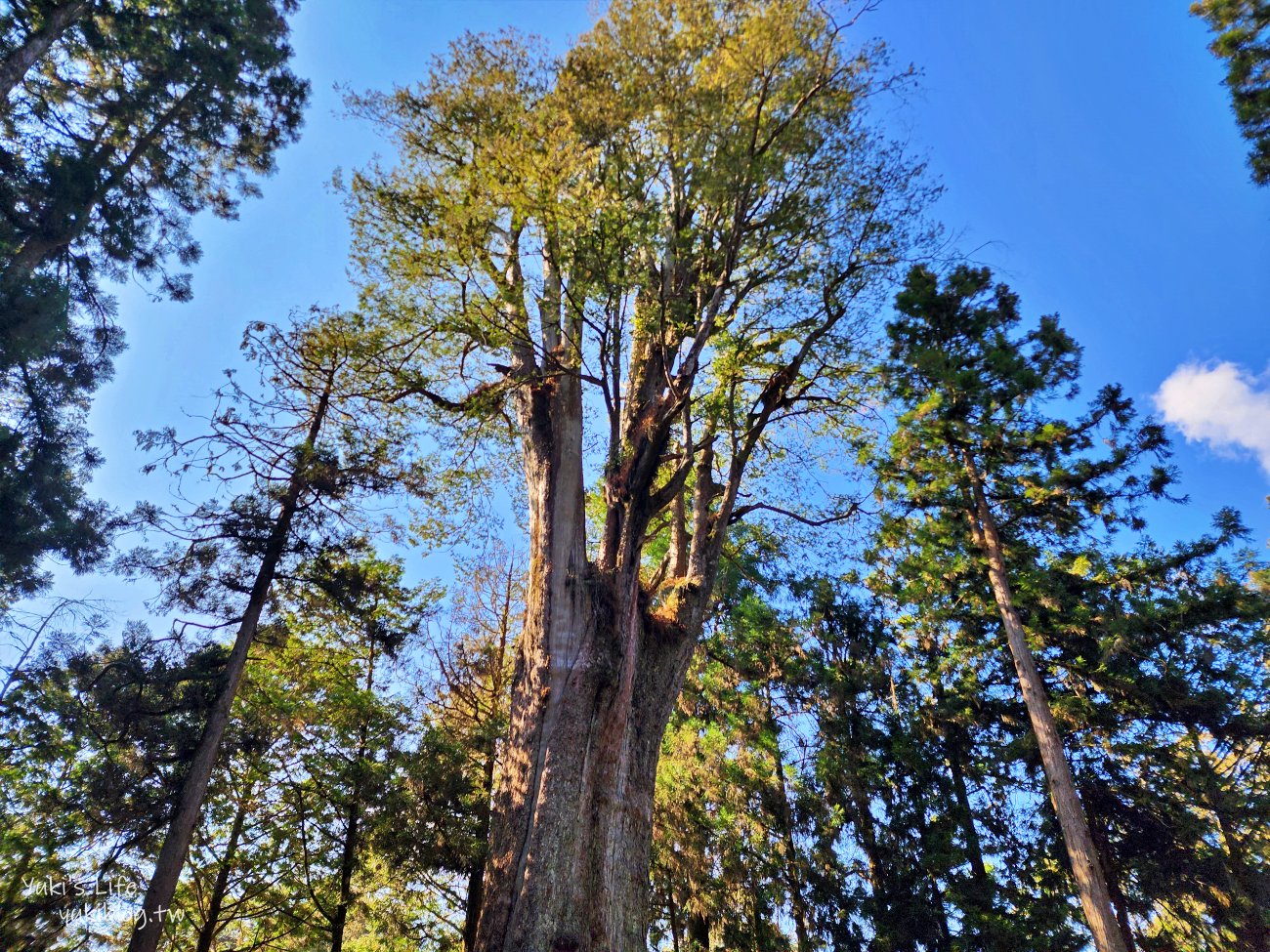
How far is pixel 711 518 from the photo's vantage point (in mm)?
6824

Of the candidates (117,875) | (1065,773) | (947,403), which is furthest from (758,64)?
(117,875)

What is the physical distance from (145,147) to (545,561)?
30.9 feet

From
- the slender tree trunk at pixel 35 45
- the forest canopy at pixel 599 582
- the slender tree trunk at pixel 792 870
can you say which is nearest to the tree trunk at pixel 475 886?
the forest canopy at pixel 599 582

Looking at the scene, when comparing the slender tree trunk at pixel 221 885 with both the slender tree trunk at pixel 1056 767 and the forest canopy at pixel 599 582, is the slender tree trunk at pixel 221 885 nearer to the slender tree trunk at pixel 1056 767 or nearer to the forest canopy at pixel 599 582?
the forest canopy at pixel 599 582

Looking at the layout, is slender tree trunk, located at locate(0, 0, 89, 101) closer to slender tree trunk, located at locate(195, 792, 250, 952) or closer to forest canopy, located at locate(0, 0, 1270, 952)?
forest canopy, located at locate(0, 0, 1270, 952)

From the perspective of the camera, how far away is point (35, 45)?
24.0 feet

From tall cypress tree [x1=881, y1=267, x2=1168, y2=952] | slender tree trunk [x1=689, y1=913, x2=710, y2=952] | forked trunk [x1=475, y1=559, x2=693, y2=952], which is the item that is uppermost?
tall cypress tree [x1=881, y1=267, x2=1168, y2=952]

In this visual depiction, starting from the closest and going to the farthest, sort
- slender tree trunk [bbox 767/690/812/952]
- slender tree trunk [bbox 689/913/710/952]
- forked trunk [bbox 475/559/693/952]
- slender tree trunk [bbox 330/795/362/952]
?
forked trunk [bbox 475/559/693/952], slender tree trunk [bbox 330/795/362/952], slender tree trunk [bbox 767/690/812/952], slender tree trunk [bbox 689/913/710/952]

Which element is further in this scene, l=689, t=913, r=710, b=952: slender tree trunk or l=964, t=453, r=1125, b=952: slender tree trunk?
l=689, t=913, r=710, b=952: slender tree trunk

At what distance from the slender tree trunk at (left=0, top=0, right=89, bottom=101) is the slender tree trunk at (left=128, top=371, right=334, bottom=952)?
4659 millimetres

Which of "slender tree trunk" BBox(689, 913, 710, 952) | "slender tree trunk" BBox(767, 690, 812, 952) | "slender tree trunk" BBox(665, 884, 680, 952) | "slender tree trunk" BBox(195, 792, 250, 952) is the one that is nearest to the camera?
"slender tree trunk" BBox(195, 792, 250, 952)

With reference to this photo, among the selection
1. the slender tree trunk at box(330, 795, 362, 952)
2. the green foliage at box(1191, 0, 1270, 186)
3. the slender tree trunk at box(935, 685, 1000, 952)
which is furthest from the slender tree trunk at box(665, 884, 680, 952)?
the green foliage at box(1191, 0, 1270, 186)

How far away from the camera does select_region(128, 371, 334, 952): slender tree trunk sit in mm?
5219

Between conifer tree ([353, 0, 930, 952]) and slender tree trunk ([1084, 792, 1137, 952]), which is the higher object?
conifer tree ([353, 0, 930, 952])
